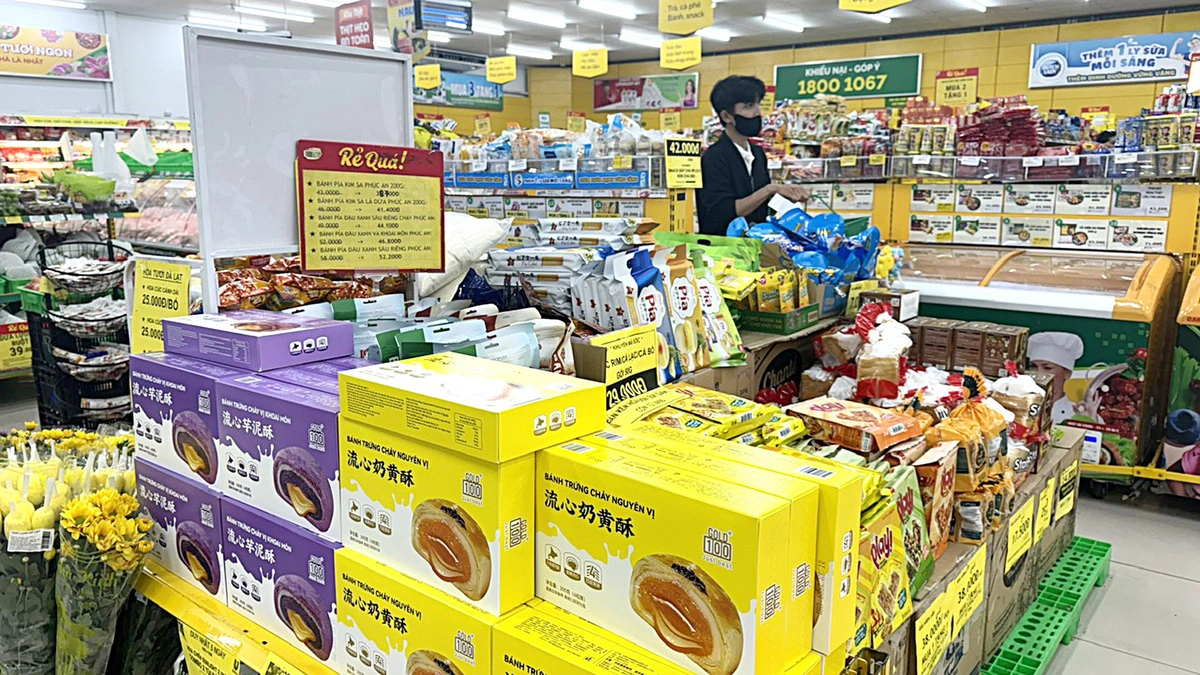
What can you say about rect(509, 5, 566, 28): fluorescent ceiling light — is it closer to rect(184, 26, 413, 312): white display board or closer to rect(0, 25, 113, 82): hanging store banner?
rect(0, 25, 113, 82): hanging store banner

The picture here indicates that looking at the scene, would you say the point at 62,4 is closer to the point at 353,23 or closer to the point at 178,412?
the point at 353,23

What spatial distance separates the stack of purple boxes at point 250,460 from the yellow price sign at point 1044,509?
2229 mm

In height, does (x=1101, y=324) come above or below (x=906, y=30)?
below

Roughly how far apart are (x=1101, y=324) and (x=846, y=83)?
11.4m

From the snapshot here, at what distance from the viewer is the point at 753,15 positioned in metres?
12.7

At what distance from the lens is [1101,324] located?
13.4ft

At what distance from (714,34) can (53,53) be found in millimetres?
9974

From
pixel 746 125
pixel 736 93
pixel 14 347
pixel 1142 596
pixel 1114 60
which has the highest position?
pixel 1114 60

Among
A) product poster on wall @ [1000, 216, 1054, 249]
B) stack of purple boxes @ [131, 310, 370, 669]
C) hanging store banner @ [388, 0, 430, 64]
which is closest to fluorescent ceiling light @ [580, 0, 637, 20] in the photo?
hanging store banner @ [388, 0, 430, 64]

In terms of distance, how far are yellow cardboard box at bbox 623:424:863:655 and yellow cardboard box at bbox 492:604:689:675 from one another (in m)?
0.22

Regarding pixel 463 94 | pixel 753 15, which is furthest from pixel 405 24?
pixel 463 94

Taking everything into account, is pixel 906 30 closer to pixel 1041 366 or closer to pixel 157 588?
pixel 1041 366

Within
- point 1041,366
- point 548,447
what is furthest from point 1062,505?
point 548,447

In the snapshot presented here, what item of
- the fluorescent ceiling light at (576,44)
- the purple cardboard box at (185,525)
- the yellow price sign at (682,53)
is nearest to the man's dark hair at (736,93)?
the purple cardboard box at (185,525)
